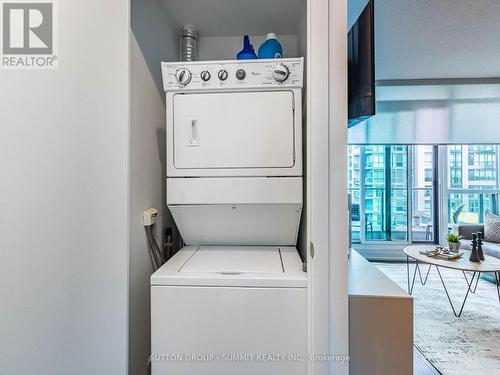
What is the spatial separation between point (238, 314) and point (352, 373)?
0.55 metres

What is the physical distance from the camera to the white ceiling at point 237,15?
1.49m

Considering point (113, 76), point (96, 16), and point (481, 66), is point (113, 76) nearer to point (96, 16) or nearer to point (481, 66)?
point (96, 16)

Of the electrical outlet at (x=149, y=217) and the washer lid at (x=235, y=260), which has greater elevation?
the electrical outlet at (x=149, y=217)

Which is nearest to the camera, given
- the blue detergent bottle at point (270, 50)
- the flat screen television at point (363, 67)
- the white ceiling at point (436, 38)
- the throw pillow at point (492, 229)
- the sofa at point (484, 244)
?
the flat screen television at point (363, 67)

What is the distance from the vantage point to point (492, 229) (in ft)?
13.8

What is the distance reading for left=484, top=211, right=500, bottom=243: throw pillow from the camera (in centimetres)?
415

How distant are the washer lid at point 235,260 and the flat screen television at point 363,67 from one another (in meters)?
0.84

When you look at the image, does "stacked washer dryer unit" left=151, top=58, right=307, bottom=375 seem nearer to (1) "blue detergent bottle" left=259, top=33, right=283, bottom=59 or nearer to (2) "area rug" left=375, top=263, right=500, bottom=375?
(1) "blue detergent bottle" left=259, top=33, right=283, bottom=59

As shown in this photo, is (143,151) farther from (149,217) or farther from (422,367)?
(422,367)

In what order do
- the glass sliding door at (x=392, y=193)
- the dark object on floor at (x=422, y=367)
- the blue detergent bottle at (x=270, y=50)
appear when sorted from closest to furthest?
the blue detergent bottle at (x=270, y=50) < the dark object on floor at (x=422, y=367) < the glass sliding door at (x=392, y=193)

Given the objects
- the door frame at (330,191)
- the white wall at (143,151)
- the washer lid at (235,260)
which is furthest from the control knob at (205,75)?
the washer lid at (235,260)

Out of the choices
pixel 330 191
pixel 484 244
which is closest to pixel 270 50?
pixel 330 191

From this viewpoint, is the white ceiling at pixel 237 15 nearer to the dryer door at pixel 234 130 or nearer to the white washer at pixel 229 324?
the dryer door at pixel 234 130

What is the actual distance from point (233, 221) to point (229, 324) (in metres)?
0.52
